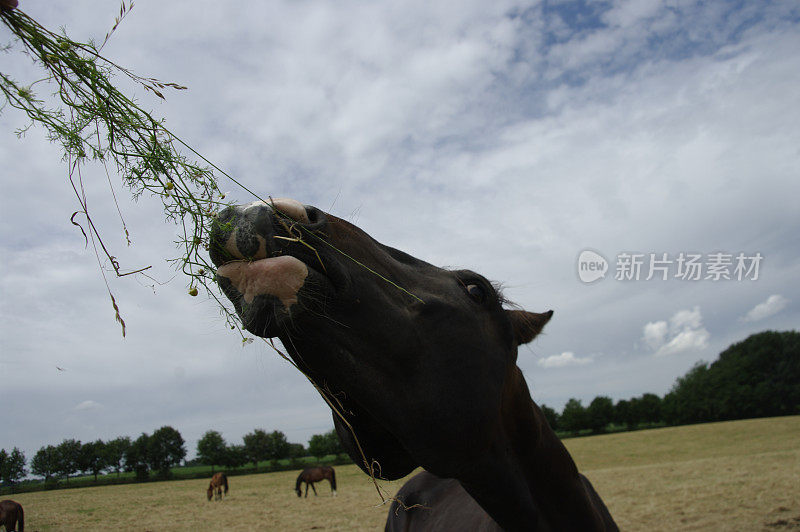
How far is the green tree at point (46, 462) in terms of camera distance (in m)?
30.6

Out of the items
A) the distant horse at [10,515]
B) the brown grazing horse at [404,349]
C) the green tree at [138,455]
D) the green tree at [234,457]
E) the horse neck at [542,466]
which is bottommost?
the green tree at [234,457]

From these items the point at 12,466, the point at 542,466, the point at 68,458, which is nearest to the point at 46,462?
the point at 68,458

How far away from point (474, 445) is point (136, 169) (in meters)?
1.81

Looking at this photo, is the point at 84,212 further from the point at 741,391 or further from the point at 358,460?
the point at 741,391

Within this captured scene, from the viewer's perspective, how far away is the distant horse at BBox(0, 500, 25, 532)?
12.3 m

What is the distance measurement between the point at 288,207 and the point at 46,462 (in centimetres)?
4261

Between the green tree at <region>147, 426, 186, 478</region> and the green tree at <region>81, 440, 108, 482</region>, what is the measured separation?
8686mm

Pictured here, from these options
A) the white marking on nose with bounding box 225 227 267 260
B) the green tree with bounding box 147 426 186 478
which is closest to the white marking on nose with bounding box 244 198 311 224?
the white marking on nose with bounding box 225 227 267 260

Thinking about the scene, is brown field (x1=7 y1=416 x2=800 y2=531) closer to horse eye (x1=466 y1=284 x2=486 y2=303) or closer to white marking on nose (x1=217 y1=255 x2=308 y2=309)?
horse eye (x1=466 y1=284 x2=486 y2=303)

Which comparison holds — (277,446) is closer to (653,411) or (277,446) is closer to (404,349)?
(653,411)

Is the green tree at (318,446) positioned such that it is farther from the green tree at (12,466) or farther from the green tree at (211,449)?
the green tree at (12,466)

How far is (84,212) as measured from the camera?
5.31 feet

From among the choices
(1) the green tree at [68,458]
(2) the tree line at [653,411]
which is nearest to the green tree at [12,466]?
(1) the green tree at [68,458]

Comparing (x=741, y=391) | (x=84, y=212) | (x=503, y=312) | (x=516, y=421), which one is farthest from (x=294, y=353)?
(x=741, y=391)
